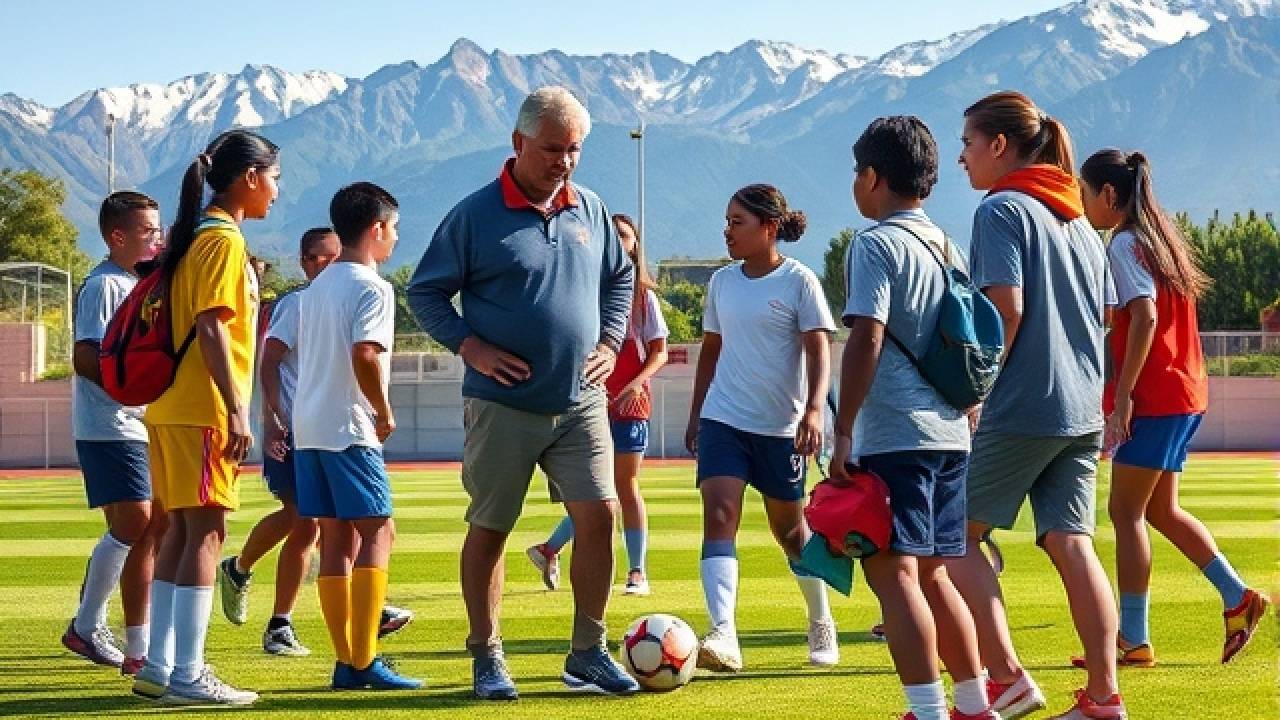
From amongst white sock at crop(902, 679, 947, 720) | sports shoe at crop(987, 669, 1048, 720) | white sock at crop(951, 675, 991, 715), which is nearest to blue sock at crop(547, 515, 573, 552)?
sports shoe at crop(987, 669, 1048, 720)

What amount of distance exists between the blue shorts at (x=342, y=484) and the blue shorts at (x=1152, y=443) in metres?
3.14

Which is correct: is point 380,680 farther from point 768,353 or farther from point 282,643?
point 768,353

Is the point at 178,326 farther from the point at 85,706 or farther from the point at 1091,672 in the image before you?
the point at 1091,672

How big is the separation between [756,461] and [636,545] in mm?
3150

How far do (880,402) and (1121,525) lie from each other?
8.35ft

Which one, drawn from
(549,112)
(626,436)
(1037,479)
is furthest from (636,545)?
(1037,479)

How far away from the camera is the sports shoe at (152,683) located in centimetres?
752

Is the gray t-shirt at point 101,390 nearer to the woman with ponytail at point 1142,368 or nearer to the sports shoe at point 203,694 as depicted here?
the sports shoe at point 203,694

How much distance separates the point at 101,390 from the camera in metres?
8.78

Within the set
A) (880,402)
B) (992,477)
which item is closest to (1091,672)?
(992,477)

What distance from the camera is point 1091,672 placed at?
655 cm

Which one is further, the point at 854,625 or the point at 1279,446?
the point at 1279,446

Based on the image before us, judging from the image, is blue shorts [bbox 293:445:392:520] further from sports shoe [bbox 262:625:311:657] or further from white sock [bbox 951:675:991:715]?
white sock [bbox 951:675:991:715]

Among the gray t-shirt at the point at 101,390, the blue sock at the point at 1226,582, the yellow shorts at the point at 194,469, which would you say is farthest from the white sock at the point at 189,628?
the blue sock at the point at 1226,582
